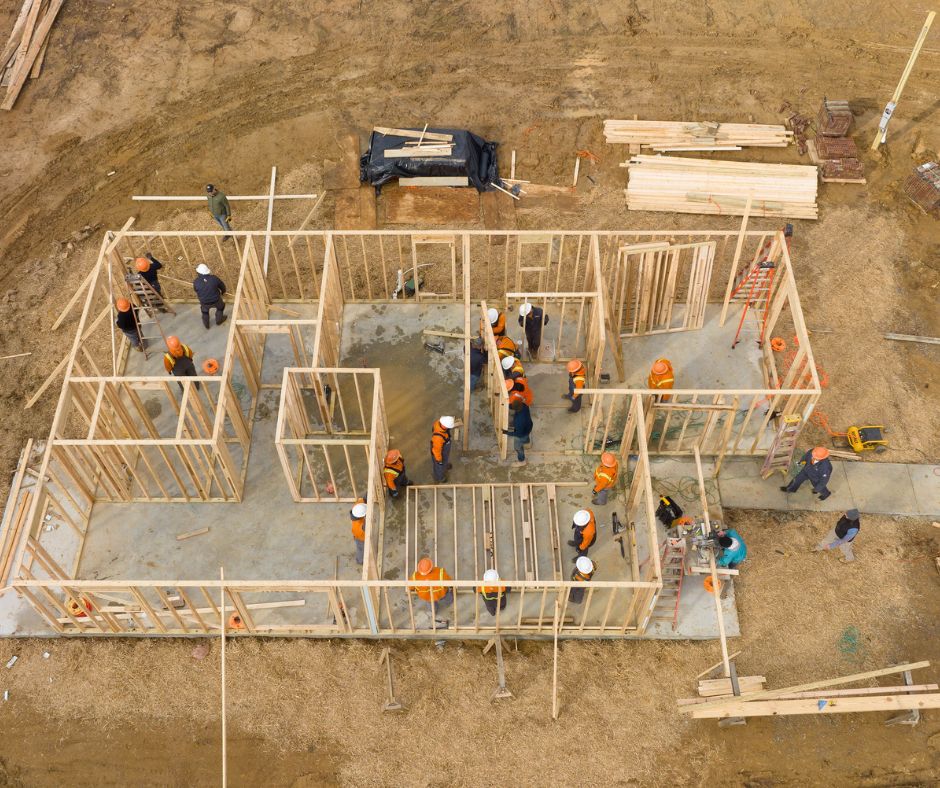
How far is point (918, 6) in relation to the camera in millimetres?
26766

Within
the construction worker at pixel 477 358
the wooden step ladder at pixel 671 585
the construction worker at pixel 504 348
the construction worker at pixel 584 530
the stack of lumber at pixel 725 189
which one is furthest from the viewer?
the stack of lumber at pixel 725 189

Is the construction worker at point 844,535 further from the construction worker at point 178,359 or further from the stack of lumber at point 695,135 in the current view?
the construction worker at point 178,359

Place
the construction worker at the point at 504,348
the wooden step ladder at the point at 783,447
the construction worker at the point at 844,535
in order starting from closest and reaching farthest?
A: the construction worker at the point at 844,535 → the wooden step ladder at the point at 783,447 → the construction worker at the point at 504,348

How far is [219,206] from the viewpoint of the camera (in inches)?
794

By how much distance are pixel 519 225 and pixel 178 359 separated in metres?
9.89

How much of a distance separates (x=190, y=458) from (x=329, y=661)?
5.21 meters

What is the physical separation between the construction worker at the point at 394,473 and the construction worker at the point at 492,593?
2.73 m

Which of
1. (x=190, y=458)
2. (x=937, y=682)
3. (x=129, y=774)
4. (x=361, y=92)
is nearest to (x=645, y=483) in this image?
(x=937, y=682)

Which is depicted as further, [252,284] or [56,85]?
[56,85]

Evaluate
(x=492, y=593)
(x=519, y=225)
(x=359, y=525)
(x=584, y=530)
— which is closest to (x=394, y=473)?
(x=359, y=525)

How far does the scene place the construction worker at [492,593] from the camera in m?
13.0

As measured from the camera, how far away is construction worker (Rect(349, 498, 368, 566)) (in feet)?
46.0

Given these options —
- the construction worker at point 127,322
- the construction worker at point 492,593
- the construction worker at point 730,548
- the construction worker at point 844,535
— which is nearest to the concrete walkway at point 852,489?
the construction worker at point 844,535

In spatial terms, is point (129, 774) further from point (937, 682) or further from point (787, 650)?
point (937, 682)
